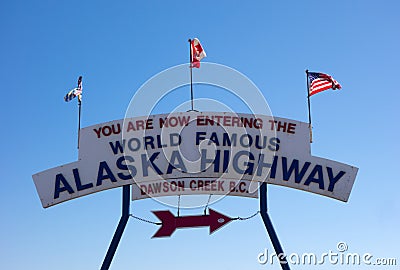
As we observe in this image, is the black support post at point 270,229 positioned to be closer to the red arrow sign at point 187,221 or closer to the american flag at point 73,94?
the red arrow sign at point 187,221

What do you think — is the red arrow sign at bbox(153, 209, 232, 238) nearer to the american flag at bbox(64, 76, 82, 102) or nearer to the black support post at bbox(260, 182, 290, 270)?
the black support post at bbox(260, 182, 290, 270)

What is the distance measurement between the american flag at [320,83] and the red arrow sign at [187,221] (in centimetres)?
423

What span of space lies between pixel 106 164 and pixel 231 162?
9.99 feet

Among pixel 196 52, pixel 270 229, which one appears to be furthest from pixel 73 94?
pixel 270 229

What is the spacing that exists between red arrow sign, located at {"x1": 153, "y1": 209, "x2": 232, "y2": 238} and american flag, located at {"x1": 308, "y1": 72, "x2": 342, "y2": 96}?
423cm

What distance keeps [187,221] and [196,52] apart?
15.2 feet

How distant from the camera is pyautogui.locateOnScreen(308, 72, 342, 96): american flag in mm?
17078

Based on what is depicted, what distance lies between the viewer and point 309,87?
55.8ft

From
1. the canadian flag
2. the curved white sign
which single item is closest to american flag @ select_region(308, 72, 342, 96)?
the curved white sign

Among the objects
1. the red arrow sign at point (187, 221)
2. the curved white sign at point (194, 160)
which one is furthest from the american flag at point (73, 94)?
the red arrow sign at point (187, 221)

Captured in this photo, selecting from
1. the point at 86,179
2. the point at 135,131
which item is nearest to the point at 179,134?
the point at 135,131

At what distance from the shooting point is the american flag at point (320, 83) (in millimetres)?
17078

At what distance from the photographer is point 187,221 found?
50.3ft

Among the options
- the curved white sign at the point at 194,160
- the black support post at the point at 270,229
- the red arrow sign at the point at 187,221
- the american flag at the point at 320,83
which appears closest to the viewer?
the black support post at the point at 270,229
